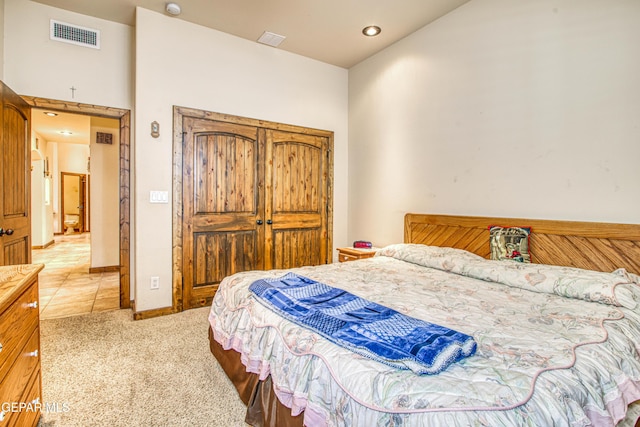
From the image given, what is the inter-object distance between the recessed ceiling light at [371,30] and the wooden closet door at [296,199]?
1.40 meters

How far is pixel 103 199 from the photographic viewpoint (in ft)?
17.7

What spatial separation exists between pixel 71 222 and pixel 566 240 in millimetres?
13127

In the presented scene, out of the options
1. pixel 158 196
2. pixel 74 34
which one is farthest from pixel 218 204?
pixel 74 34

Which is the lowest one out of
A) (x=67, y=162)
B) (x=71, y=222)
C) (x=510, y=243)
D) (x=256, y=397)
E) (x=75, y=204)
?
(x=256, y=397)

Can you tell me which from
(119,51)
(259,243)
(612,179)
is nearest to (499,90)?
(612,179)

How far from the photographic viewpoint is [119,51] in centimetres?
348

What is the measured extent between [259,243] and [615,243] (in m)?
3.31

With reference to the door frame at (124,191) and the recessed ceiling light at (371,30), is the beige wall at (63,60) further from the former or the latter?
the recessed ceiling light at (371,30)

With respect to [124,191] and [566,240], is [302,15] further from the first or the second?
[566,240]

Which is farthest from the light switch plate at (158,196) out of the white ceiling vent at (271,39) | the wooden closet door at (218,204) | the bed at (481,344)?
the white ceiling vent at (271,39)

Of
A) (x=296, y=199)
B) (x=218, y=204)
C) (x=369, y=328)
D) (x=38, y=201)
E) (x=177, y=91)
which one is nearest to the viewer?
(x=369, y=328)

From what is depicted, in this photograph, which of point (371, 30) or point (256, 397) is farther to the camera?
point (371, 30)

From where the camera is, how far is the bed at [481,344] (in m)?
0.95

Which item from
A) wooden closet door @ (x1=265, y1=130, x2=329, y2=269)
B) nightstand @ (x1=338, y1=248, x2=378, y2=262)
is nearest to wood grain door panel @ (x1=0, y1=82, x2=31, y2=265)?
wooden closet door @ (x1=265, y1=130, x2=329, y2=269)
